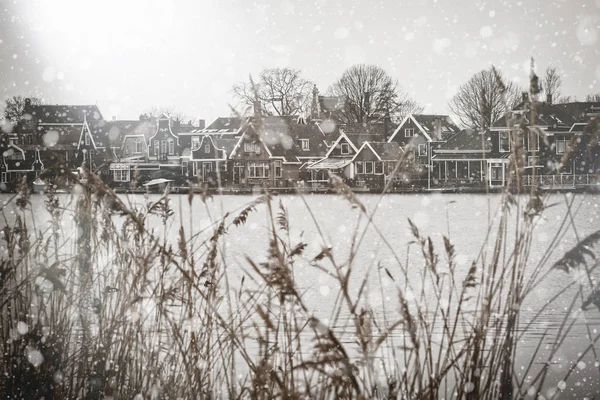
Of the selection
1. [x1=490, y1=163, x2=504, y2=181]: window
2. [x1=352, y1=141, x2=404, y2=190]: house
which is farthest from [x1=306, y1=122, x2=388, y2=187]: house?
[x1=490, y1=163, x2=504, y2=181]: window

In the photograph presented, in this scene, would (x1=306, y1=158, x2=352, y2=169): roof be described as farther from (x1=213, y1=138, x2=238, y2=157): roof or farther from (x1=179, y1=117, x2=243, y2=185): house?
(x1=213, y1=138, x2=238, y2=157): roof

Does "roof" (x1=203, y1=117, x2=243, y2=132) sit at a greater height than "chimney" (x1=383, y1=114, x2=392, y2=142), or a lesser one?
greater

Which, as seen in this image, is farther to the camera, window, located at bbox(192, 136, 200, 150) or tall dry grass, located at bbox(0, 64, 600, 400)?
Answer: window, located at bbox(192, 136, 200, 150)

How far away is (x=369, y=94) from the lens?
3847cm

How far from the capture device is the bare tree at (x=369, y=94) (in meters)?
37.5

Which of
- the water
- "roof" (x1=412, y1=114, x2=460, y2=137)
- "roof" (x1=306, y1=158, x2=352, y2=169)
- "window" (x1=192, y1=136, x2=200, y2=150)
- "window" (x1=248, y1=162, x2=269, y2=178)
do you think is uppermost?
"roof" (x1=412, y1=114, x2=460, y2=137)

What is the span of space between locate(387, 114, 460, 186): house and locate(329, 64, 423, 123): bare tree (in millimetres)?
1078

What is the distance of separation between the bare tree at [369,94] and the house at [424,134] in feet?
3.54

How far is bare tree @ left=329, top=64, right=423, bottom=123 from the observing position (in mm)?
37459

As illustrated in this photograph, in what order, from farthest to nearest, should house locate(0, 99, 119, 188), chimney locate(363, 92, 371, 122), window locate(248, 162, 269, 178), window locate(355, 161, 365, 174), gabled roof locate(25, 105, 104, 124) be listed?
window locate(355, 161, 365, 174)
chimney locate(363, 92, 371, 122)
gabled roof locate(25, 105, 104, 124)
house locate(0, 99, 119, 188)
window locate(248, 162, 269, 178)

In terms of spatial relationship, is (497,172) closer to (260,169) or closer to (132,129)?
(260,169)

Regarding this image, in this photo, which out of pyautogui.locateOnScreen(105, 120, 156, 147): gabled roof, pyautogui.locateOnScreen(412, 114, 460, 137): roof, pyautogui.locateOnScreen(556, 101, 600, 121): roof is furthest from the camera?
pyautogui.locateOnScreen(105, 120, 156, 147): gabled roof

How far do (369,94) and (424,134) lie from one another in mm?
4156

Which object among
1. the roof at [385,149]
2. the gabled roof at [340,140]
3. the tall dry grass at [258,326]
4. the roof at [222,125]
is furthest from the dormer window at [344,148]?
the tall dry grass at [258,326]
